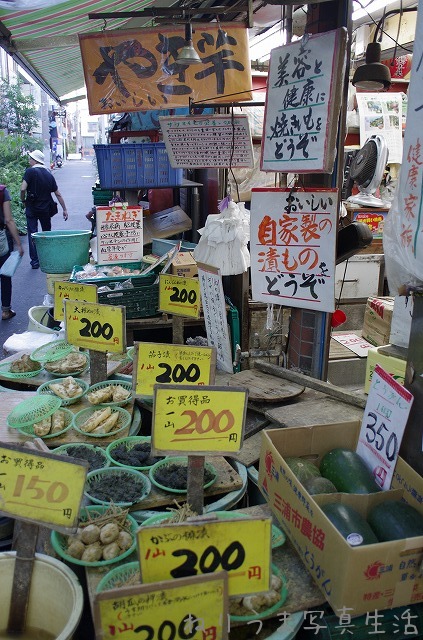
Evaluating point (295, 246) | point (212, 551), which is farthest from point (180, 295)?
point (212, 551)

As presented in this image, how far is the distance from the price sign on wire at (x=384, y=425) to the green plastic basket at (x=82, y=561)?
120 cm

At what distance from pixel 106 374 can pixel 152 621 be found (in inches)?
93.4

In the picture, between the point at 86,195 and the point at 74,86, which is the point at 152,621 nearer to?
the point at 74,86

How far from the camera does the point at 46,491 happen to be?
2031 mm

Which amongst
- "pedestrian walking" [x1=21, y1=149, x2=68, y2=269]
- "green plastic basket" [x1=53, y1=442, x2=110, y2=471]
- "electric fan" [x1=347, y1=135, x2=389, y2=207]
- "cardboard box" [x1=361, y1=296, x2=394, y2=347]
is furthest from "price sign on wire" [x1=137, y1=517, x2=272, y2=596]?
"pedestrian walking" [x1=21, y1=149, x2=68, y2=269]

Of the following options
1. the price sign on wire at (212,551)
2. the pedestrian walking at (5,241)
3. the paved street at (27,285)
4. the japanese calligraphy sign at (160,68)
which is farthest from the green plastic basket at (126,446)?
the pedestrian walking at (5,241)

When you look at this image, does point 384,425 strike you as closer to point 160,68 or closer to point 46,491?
point 46,491

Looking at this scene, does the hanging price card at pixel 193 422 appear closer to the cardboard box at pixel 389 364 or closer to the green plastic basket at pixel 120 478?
the green plastic basket at pixel 120 478

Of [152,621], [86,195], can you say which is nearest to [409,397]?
[152,621]

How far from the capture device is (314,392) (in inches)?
152

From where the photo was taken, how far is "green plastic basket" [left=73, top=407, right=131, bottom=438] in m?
3.28

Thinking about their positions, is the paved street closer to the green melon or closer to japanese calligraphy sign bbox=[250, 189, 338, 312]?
japanese calligraphy sign bbox=[250, 189, 338, 312]

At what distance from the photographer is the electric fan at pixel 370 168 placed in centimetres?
578

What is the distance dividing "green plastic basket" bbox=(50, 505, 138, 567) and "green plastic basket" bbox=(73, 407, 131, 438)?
0.70 meters
